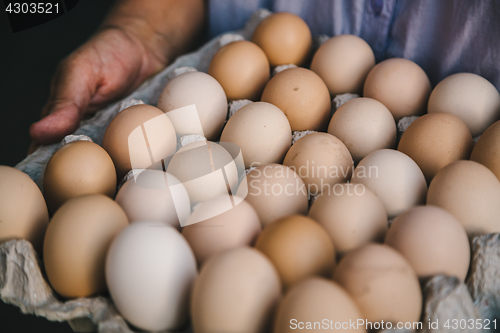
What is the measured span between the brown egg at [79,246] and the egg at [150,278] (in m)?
0.04

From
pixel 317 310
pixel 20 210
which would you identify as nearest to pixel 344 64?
pixel 317 310

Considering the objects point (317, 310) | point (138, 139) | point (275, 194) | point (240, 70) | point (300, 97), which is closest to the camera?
point (317, 310)

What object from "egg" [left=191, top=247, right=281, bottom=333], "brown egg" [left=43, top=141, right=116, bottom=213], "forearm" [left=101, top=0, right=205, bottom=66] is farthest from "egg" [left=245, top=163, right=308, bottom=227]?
"forearm" [left=101, top=0, right=205, bottom=66]

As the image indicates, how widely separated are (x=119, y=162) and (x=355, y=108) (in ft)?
1.85

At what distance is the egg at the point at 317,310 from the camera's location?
45 cm

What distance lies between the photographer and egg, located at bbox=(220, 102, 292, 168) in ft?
2.66

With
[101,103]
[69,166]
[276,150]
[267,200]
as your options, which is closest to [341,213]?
[267,200]

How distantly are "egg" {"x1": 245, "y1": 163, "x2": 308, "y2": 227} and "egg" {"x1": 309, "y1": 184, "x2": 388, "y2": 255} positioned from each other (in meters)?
0.06

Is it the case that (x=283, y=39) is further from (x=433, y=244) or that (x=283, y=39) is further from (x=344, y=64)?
(x=433, y=244)

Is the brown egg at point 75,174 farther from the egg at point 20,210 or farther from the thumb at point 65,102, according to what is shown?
the thumb at point 65,102

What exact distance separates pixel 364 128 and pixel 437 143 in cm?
16

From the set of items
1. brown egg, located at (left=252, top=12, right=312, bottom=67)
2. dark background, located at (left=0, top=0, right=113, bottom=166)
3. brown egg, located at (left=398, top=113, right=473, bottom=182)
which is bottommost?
dark background, located at (left=0, top=0, right=113, bottom=166)

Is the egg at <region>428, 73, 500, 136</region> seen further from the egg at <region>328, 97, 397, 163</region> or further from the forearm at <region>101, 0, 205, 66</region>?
the forearm at <region>101, 0, 205, 66</region>

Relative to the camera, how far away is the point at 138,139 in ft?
2.59
